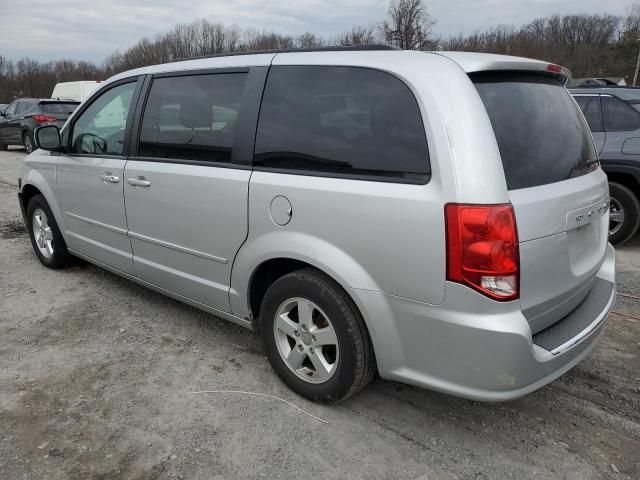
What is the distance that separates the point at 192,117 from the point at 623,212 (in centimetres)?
482

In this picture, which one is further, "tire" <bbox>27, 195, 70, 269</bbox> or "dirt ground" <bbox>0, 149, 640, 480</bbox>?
"tire" <bbox>27, 195, 70, 269</bbox>

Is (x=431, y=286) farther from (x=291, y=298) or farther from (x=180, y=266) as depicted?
(x=180, y=266)

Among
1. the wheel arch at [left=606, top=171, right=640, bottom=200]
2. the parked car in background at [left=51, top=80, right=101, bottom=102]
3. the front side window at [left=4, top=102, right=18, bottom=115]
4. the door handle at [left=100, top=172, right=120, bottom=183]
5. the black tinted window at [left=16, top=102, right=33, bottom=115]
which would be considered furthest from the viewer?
the parked car in background at [left=51, top=80, right=101, bottom=102]

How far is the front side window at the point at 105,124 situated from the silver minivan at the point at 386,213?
18.3 inches

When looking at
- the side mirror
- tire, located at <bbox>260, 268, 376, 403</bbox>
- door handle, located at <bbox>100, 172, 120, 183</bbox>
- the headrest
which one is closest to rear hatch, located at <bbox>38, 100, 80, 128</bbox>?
the side mirror

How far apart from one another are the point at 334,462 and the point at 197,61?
8.36ft

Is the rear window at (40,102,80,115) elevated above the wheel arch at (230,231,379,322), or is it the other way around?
the rear window at (40,102,80,115)

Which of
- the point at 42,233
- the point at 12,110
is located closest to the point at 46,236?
the point at 42,233

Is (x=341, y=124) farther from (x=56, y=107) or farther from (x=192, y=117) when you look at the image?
(x=56, y=107)

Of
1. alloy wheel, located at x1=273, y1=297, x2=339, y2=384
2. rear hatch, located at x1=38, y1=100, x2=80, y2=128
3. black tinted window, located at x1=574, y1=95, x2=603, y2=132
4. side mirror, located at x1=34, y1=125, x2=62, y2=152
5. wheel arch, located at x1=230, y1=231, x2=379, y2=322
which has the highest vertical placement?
rear hatch, located at x1=38, y1=100, x2=80, y2=128

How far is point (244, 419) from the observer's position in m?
2.65

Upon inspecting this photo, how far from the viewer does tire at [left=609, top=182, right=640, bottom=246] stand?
555 cm

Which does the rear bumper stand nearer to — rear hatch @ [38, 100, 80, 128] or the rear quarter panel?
the rear quarter panel

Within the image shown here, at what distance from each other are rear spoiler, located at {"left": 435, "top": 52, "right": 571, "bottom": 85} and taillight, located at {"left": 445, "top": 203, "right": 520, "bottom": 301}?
0.64 m
